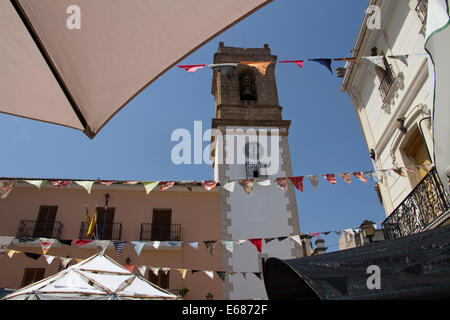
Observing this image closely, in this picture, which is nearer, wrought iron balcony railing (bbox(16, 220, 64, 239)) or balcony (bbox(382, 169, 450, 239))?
balcony (bbox(382, 169, 450, 239))

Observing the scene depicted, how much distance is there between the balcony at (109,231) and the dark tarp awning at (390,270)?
33.4 feet

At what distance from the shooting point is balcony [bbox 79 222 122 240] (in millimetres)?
12586

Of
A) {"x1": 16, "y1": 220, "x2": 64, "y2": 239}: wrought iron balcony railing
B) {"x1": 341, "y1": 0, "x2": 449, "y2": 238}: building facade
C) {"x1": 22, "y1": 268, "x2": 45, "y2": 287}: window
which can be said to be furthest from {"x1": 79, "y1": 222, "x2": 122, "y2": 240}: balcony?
{"x1": 341, "y1": 0, "x2": 449, "y2": 238}: building facade

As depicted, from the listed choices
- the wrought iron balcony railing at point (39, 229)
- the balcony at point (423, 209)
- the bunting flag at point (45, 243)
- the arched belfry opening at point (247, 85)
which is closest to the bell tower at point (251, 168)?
the arched belfry opening at point (247, 85)

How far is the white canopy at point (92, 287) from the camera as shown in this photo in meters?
4.11

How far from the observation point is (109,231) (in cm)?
1279

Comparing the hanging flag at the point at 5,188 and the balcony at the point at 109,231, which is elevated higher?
the hanging flag at the point at 5,188

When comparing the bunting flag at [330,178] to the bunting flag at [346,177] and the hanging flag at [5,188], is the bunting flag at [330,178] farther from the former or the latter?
the hanging flag at [5,188]

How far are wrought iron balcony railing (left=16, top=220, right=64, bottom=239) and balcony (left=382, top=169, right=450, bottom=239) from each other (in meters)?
11.3

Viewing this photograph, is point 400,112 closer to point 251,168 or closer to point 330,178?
point 330,178

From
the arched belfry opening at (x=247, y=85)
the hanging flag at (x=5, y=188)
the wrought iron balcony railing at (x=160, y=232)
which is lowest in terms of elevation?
the wrought iron balcony railing at (x=160, y=232)

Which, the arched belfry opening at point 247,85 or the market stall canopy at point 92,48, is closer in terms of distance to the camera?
the market stall canopy at point 92,48

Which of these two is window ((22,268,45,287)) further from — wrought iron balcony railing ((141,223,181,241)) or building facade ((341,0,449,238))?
building facade ((341,0,449,238))
